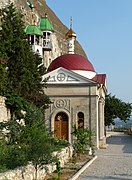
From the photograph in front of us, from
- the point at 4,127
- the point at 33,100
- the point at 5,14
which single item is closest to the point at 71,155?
the point at 4,127

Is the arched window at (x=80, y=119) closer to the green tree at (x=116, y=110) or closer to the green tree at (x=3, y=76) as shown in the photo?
the green tree at (x=3, y=76)

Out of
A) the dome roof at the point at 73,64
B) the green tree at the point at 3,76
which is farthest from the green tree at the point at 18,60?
the dome roof at the point at 73,64

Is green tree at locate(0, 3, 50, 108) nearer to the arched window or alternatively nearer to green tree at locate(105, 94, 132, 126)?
the arched window

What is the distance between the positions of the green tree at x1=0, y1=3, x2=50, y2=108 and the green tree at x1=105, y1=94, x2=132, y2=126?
93.9 feet

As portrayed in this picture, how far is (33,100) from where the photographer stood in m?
24.3

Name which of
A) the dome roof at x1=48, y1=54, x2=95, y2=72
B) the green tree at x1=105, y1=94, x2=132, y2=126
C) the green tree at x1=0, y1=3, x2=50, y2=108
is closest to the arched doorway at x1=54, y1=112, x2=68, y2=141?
the green tree at x1=0, y1=3, x2=50, y2=108

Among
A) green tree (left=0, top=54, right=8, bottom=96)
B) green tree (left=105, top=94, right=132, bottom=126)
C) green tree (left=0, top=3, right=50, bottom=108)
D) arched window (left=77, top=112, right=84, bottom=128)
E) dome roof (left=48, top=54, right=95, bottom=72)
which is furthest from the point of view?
green tree (left=105, top=94, right=132, bottom=126)

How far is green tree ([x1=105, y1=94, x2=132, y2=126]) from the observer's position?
52.1 metres

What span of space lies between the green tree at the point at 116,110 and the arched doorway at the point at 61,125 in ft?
81.6

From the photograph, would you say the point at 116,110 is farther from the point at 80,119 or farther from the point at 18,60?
the point at 18,60

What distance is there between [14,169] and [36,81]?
14.8 m

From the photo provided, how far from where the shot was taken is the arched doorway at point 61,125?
89.6 ft

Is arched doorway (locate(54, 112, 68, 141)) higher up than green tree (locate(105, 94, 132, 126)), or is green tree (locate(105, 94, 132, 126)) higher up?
green tree (locate(105, 94, 132, 126))

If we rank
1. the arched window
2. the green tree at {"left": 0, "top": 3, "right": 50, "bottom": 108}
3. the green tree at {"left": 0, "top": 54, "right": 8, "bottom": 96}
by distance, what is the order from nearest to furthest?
the green tree at {"left": 0, "top": 54, "right": 8, "bottom": 96}
the green tree at {"left": 0, "top": 3, "right": 50, "bottom": 108}
the arched window
